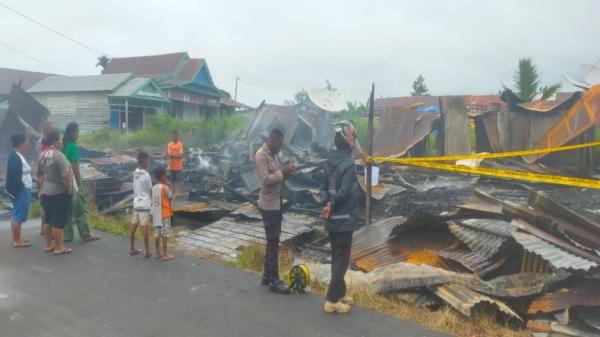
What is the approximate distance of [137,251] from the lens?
22.6 ft

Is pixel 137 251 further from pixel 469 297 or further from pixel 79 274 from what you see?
pixel 469 297

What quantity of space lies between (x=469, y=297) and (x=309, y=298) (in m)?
1.63

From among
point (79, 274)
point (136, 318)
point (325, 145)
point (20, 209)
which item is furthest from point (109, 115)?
point (136, 318)

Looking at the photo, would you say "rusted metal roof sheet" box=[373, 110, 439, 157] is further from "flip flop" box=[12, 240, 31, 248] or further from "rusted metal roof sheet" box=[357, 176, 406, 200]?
"flip flop" box=[12, 240, 31, 248]

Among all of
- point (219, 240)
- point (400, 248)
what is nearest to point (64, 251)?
point (219, 240)

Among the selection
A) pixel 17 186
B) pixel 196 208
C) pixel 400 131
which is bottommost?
pixel 196 208

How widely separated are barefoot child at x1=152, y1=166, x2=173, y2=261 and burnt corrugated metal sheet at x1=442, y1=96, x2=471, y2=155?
381 inches

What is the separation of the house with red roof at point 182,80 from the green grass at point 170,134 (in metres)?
6.69

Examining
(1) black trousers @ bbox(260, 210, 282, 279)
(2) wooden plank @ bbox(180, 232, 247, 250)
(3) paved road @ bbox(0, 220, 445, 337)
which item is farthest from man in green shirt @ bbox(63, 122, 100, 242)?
(1) black trousers @ bbox(260, 210, 282, 279)

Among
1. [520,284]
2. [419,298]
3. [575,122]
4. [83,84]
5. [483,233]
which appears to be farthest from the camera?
[83,84]

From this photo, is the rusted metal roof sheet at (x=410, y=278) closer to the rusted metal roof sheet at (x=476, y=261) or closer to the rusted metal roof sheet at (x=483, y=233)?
the rusted metal roof sheet at (x=476, y=261)

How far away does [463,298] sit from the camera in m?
4.34

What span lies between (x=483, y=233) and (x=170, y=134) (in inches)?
781

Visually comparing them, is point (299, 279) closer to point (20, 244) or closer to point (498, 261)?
point (498, 261)
